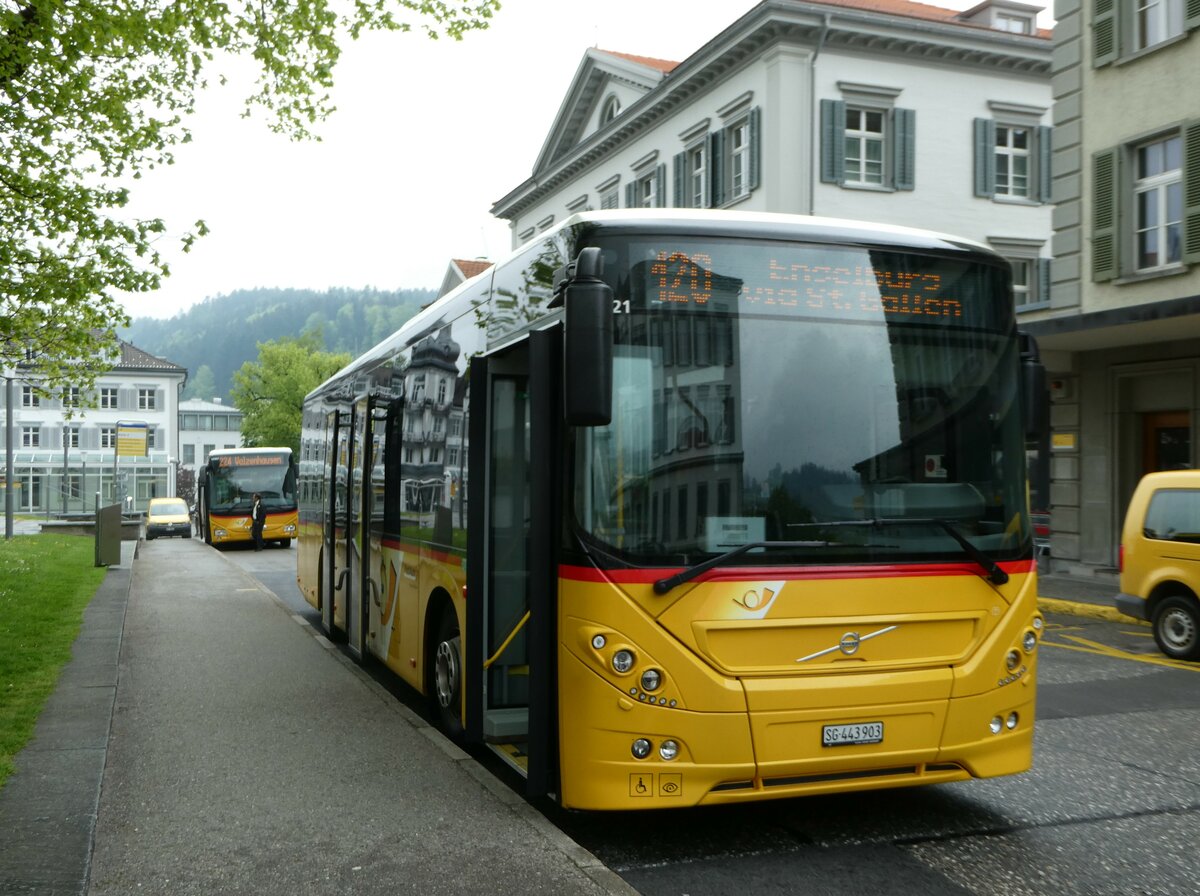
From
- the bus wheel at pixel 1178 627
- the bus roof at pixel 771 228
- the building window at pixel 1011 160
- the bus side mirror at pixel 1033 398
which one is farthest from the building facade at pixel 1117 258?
the bus roof at pixel 771 228

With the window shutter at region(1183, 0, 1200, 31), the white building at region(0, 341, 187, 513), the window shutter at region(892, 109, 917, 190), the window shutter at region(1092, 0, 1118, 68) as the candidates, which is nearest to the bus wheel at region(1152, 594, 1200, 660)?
the window shutter at region(1183, 0, 1200, 31)

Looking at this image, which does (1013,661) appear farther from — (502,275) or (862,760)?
(502,275)

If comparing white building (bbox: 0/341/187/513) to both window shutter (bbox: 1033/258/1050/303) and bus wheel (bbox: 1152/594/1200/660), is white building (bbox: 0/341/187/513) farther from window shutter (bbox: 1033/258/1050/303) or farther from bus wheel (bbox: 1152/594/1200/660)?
bus wheel (bbox: 1152/594/1200/660)

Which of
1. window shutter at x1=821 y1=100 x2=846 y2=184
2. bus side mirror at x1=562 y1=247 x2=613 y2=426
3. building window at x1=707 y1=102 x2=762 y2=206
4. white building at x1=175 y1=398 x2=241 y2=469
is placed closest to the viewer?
bus side mirror at x1=562 y1=247 x2=613 y2=426

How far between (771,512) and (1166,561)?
809 cm

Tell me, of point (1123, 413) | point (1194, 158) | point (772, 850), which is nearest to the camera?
point (772, 850)

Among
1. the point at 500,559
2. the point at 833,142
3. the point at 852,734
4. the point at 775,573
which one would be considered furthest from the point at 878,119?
the point at 852,734

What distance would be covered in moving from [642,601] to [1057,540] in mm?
17413

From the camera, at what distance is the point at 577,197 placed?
4312cm

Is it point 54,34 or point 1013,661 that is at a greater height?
point 54,34

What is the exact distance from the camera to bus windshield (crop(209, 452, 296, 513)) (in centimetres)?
3759

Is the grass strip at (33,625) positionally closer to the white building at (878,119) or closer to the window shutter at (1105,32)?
the white building at (878,119)

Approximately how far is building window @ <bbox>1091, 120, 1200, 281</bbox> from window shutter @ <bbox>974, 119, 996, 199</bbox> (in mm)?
11683

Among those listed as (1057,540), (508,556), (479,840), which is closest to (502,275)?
(508,556)
